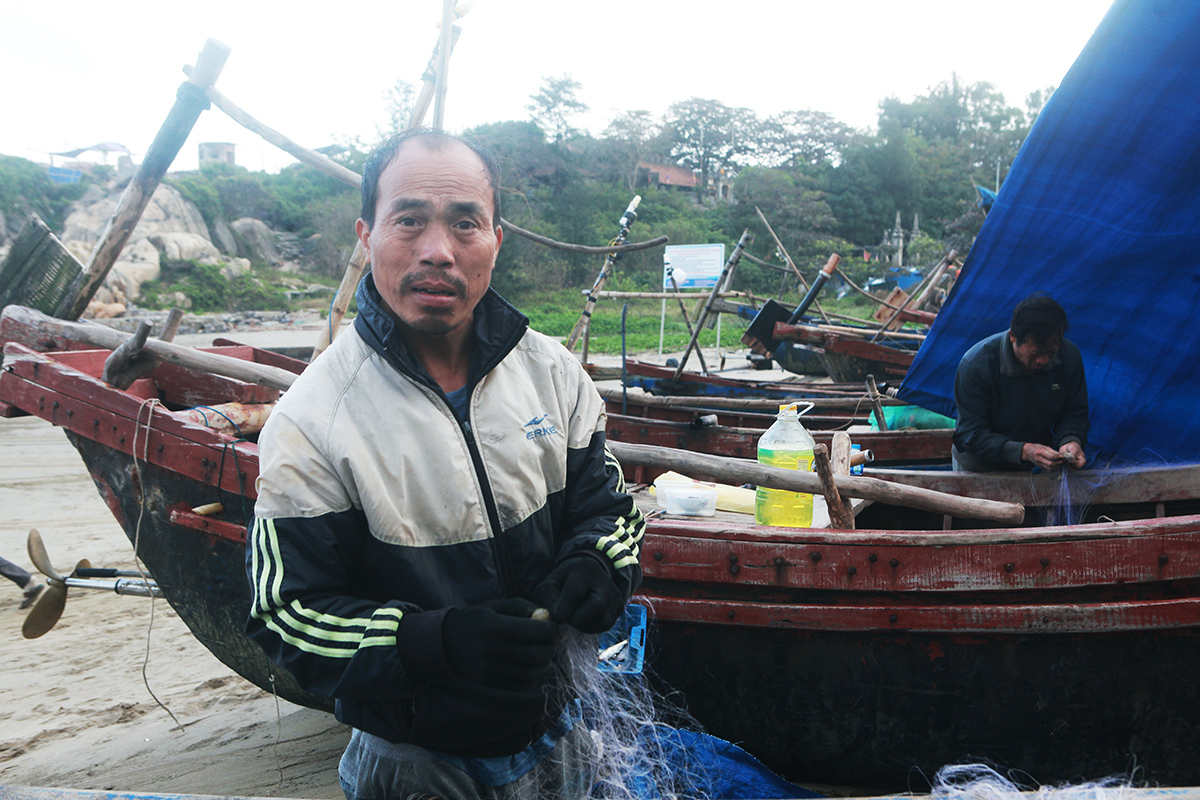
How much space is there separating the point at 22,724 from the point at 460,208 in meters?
3.61

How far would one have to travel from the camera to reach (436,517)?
1239 millimetres

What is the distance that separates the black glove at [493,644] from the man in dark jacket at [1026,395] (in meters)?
3.23

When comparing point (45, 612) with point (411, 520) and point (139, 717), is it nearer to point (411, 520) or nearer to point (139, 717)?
point (139, 717)

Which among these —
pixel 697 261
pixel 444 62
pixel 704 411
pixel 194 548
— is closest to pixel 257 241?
pixel 697 261

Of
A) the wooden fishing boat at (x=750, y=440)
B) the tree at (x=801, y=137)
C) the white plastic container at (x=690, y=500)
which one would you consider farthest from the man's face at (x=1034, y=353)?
the tree at (x=801, y=137)

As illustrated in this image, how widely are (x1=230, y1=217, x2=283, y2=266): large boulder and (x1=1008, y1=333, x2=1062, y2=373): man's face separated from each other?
112 ft

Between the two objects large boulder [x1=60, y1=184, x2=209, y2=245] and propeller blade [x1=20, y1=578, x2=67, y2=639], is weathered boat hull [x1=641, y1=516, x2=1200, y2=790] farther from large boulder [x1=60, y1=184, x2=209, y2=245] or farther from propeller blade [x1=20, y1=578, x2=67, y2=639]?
large boulder [x1=60, y1=184, x2=209, y2=245]

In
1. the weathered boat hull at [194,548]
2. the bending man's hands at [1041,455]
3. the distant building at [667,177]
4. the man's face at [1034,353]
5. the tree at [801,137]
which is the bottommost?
the weathered boat hull at [194,548]

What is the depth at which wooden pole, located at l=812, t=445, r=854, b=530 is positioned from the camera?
7.97 feet

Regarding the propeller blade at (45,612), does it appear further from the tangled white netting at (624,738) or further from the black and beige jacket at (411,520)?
the black and beige jacket at (411,520)

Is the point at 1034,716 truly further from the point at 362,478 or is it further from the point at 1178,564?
the point at 362,478

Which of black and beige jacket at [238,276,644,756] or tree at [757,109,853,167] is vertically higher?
tree at [757,109,853,167]

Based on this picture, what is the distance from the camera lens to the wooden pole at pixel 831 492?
2428 mm

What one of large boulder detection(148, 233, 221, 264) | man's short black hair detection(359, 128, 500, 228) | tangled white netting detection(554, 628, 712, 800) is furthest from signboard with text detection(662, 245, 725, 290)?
large boulder detection(148, 233, 221, 264)
